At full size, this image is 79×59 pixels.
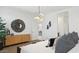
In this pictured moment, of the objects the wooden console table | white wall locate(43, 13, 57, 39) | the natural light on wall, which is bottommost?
the wooden console table

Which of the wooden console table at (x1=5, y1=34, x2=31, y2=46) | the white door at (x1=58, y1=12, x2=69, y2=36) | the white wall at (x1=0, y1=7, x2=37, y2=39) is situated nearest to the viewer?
the white door at (x1=58, y1=12, x2=69, y2=36)

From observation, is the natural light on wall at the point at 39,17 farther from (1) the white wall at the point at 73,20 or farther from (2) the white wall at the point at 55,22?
(1) the white wall at the point at 73,20

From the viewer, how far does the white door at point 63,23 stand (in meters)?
2.66

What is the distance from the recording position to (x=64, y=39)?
4.70 feet

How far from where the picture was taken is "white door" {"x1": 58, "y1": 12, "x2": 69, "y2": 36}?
8.72 feet

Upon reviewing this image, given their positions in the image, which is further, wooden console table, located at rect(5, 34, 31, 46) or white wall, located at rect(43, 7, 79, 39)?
wooden console table, located at rect(5, 34, 31, 46)

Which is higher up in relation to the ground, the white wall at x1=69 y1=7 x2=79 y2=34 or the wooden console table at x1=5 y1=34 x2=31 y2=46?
the white wall at x1=69 y1=7 x2=79 y2=34

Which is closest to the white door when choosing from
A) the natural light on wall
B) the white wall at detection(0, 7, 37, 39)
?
the natural light on wall

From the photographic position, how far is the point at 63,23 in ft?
8.84

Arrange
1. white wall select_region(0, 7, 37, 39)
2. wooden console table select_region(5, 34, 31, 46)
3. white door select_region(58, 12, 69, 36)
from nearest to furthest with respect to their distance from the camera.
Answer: white door select_region(58, 12, 69, 36) < white wall select_region(0, 7, 37, 39) < wooden console table select_region(5, 34, 31, 46)

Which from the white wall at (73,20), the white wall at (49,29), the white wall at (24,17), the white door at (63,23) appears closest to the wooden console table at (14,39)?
the white wall at (24,17)

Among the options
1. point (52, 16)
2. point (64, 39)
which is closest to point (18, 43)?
point (52, 16)

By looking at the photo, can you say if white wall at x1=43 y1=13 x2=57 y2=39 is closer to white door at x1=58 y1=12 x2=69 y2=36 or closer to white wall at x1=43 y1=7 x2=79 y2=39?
white wall at x1=43 y1=7 x2=79 y2=39
